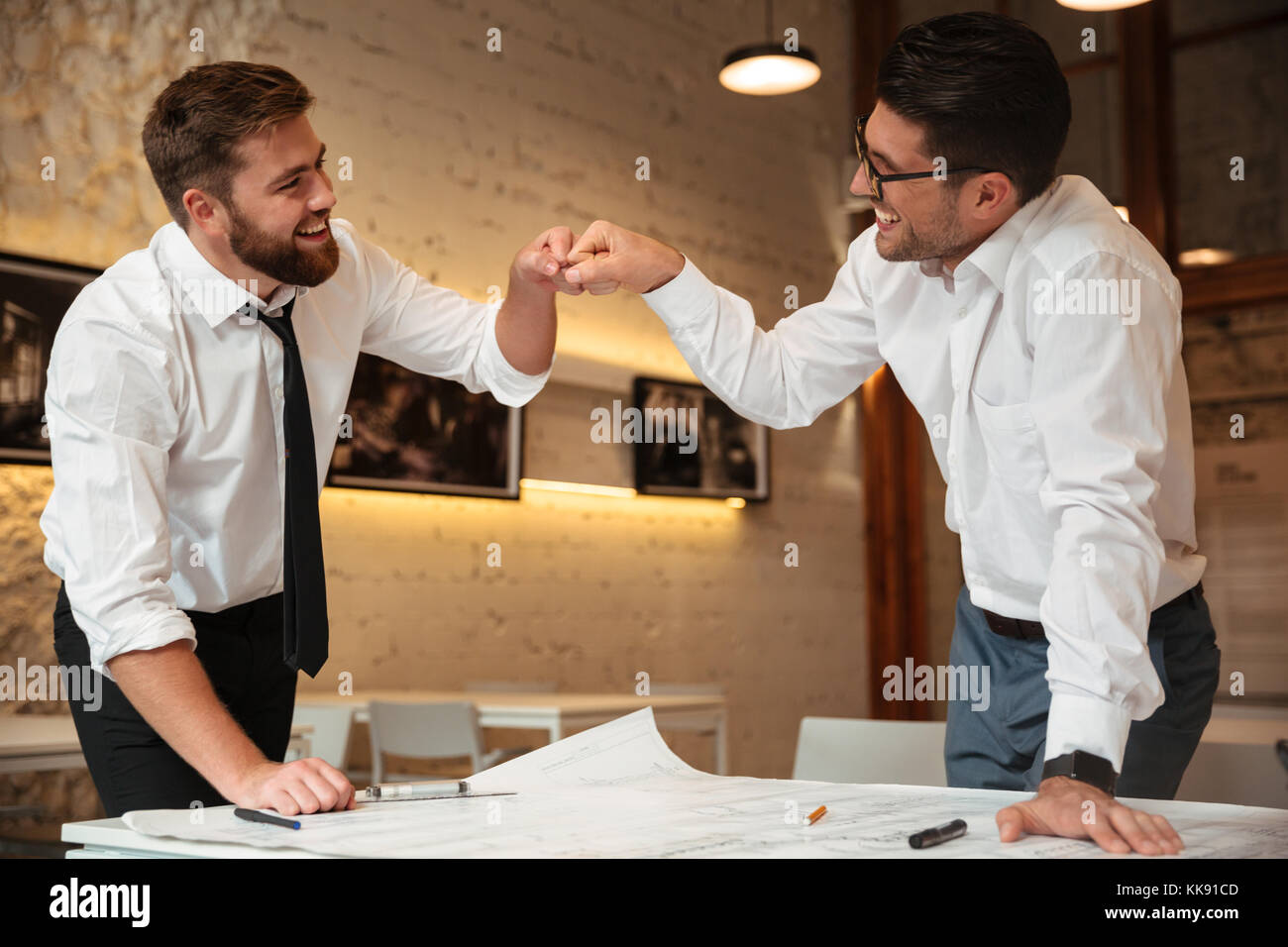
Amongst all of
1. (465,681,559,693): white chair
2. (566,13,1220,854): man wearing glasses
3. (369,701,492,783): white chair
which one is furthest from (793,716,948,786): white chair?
(465,681,559,693): white chair

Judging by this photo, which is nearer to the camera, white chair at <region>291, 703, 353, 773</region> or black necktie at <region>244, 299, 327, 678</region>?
black necktie at <region>244, 299, 327, 678</region>

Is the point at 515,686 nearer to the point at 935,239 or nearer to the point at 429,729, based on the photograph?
the point at 429,729

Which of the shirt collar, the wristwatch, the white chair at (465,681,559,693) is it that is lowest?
the white chair at (465,681,559,693)

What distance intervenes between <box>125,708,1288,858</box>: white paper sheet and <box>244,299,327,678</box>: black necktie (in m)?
0.33

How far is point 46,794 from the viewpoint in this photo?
4.04 metres

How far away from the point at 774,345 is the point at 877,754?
0.85 meters

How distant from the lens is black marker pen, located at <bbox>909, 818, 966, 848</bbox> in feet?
3.51

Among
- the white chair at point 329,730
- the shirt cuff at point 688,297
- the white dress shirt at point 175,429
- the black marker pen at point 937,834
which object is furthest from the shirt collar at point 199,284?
the white chair at point 329,730

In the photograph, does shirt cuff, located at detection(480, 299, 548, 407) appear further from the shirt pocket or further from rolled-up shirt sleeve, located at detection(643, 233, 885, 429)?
the shirt pocket

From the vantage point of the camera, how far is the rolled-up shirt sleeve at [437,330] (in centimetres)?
208

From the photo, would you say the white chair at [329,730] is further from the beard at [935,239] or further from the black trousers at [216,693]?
the beard at [935,239]

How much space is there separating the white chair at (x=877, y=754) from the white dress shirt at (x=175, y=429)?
92 centimetres

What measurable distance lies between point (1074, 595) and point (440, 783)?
76 centimetres
